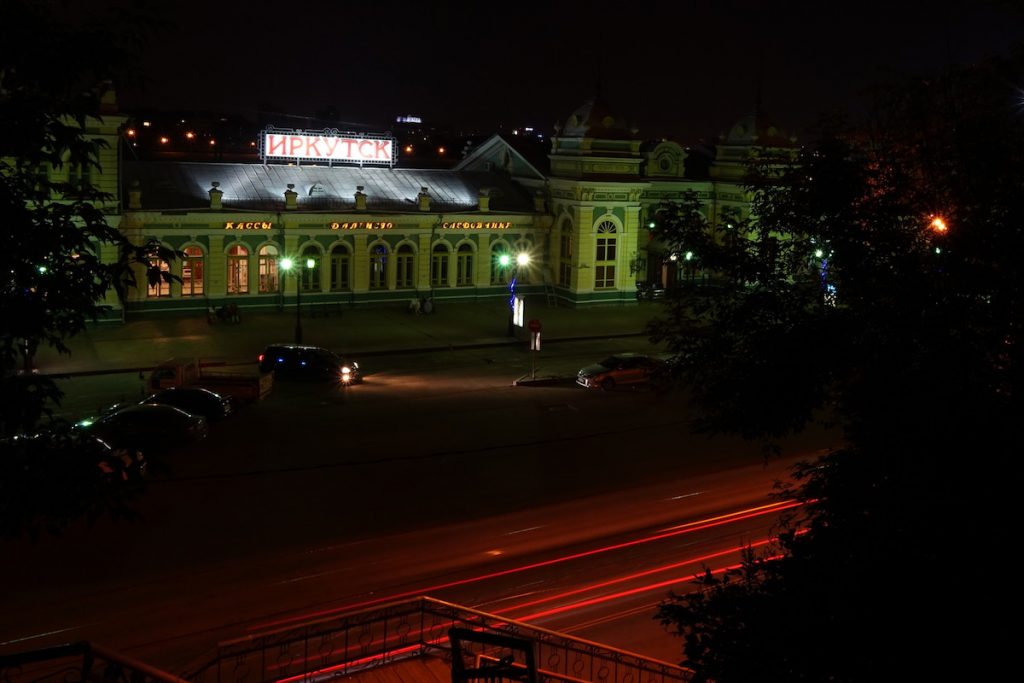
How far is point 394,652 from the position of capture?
39.9ft

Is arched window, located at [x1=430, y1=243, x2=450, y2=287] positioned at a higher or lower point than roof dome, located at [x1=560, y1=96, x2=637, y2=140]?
lower

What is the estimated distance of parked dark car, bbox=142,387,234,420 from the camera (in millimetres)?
25844

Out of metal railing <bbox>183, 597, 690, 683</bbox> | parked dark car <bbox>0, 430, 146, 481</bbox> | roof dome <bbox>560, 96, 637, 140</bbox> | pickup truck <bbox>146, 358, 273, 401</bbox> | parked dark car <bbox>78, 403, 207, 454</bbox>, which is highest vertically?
roof dome <bbox>560, 96, 637, 140</bbox>

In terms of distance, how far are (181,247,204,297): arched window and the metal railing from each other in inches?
1196

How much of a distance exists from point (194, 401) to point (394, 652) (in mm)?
15637

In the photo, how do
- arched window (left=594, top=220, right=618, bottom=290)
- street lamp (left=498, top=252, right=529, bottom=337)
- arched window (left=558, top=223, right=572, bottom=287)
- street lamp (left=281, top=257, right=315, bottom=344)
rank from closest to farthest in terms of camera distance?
street lamp (left=281, top=257, right=315, bottom=344), street lamp (left=498, top=252, right=529, bottom=337), arched window (left=594, top=220, right=618, bottom=290), arched window (left=558, top=223, right=572, bottom=287)

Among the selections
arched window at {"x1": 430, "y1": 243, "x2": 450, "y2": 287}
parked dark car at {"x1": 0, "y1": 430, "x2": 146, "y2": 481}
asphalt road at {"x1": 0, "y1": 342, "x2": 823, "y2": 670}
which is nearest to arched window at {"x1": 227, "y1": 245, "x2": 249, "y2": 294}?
arched window at {"x1": 430, "y1": 243, "x2": 450, "y2": 287}

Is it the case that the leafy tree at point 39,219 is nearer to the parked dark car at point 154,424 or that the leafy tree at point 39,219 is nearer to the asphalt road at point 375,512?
the asphalt road at point 375,512

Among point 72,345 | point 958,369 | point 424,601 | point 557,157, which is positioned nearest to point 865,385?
point 958,369

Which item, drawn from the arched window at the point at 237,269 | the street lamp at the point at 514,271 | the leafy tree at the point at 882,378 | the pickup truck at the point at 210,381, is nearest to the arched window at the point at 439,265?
the street lamp at the point at 514,271

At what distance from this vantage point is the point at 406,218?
4528cm

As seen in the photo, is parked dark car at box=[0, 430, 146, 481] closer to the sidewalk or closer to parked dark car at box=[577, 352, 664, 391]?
the sidewalk

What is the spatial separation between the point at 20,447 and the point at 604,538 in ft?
39.2

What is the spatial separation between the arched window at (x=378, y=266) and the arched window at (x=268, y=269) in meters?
4.40
